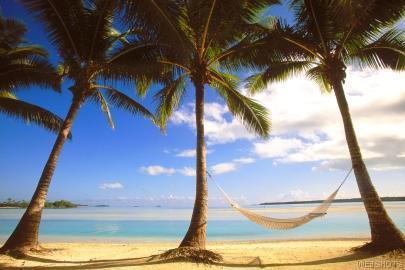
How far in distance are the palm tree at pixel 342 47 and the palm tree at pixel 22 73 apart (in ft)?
14.9

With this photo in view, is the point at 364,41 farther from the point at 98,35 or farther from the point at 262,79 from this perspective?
the point at 98,35

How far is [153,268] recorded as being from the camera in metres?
5.14

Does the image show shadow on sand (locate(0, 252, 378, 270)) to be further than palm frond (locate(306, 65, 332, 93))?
No

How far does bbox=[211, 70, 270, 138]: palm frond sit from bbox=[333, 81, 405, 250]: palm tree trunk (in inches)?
79.7

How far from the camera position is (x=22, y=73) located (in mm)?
7844

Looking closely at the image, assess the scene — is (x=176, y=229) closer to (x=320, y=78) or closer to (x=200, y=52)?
(x=320, y=78)

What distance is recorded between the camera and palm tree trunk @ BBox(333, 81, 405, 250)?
5492 millimetres

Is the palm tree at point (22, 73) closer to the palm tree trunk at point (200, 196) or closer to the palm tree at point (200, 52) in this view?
the palm tree at point (200, 52)

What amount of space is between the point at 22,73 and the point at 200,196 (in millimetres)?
5186

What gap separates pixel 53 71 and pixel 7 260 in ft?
13.9

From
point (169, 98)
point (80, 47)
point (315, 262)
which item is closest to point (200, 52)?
point (169, 98)

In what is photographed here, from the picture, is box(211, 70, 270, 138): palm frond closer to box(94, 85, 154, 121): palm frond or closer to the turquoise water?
box(94, 85, 154, 121): palm frond

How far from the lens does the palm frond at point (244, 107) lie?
8.07 metres

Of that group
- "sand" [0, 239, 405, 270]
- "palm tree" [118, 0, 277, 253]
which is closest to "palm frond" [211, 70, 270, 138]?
"palm tree" [118, 0, 277, 253]
